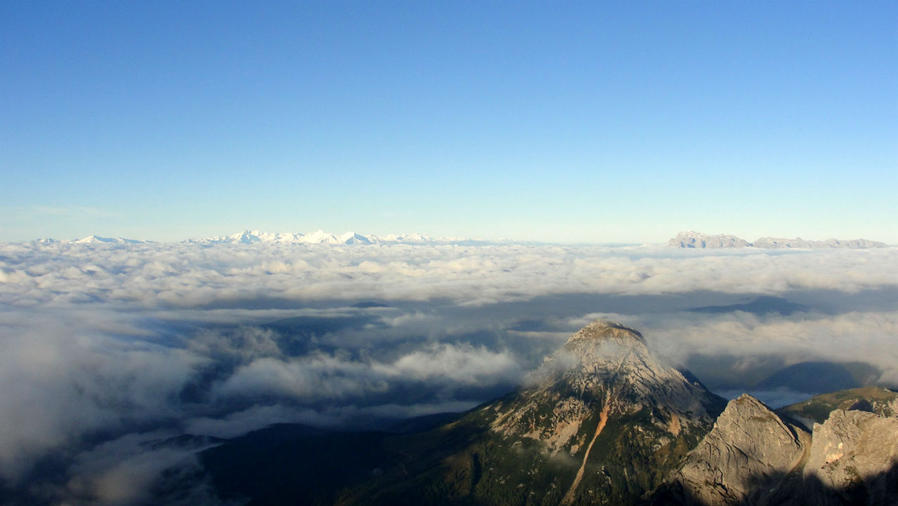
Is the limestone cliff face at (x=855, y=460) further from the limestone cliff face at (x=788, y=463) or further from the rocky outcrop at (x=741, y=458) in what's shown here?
the rocky outcrop at (x=741, y=458)

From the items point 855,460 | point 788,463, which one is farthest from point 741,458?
point 855,460

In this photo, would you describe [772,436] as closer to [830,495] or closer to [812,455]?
[812,455]

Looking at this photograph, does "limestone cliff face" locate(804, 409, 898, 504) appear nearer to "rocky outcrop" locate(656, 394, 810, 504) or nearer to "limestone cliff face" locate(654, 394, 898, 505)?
"limestone cliff face" locate(654, 394, 898, 505)

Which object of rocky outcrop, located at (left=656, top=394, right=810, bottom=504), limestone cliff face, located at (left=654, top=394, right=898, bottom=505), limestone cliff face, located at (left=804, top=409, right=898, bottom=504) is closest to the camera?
limestone cliff face, located at (left=804, top=409, right=898, bottom=504)

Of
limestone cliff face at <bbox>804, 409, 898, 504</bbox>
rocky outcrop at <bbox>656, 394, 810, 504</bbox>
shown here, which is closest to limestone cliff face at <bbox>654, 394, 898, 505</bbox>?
limestone cliff face at <bbox>804, 409, 898, 504</bbox>

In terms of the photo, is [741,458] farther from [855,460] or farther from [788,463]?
[855,460]

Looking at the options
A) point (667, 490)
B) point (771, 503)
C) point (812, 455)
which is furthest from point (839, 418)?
point (667, 490)

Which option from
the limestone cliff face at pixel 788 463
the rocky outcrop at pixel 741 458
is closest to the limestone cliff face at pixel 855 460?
the limestone cliff face at pixel 788 463

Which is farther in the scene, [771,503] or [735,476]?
[735,476]
